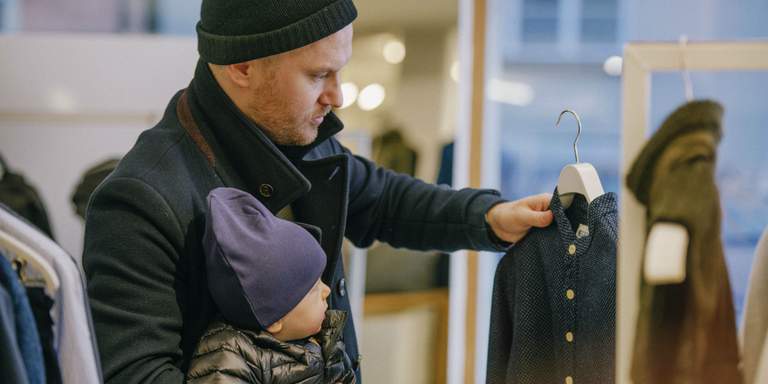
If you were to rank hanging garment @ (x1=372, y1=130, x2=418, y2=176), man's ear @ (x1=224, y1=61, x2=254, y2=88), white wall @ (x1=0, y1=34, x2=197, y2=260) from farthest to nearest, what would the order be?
hanging garment @ (x1=372, y1=130, x2=418, y2=176) < white wall @ (x1=0, y1=34, x2=197, y2=260) < man's ear @ (x1=224, y1=61, x2=254, y2=88)

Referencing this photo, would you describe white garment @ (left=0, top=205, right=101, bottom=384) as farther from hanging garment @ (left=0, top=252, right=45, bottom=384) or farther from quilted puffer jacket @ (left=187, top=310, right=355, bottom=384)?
quilted puffer jacket @ (left=187, top=310, right=355, bottom=384)

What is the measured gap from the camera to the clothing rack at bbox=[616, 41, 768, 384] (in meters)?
0.96

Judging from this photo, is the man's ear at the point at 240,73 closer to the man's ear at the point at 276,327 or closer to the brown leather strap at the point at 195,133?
the brown leather strap at the point at 195,133

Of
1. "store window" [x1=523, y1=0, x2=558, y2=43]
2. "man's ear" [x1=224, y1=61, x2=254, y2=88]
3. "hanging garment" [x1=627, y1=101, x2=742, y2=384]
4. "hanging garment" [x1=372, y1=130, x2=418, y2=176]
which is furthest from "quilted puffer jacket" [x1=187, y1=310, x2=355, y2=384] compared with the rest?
"store window" [x1=523, y1=0, x2=558, y2=43]

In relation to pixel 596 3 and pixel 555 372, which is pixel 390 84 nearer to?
pixel 596 3

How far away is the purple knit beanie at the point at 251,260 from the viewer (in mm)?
1167

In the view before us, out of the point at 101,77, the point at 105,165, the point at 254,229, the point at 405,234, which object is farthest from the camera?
the point at 101,77

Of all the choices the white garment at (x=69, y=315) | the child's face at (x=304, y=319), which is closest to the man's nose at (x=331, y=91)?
the child's face at (x=304, y=319)

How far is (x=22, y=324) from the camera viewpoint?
954mm

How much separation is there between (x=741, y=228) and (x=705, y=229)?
0.11 metres

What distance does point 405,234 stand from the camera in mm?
1640

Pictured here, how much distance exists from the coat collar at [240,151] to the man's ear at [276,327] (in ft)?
0.66

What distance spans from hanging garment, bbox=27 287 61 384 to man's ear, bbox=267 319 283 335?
0.31m

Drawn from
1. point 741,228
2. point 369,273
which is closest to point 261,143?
point 741,228
